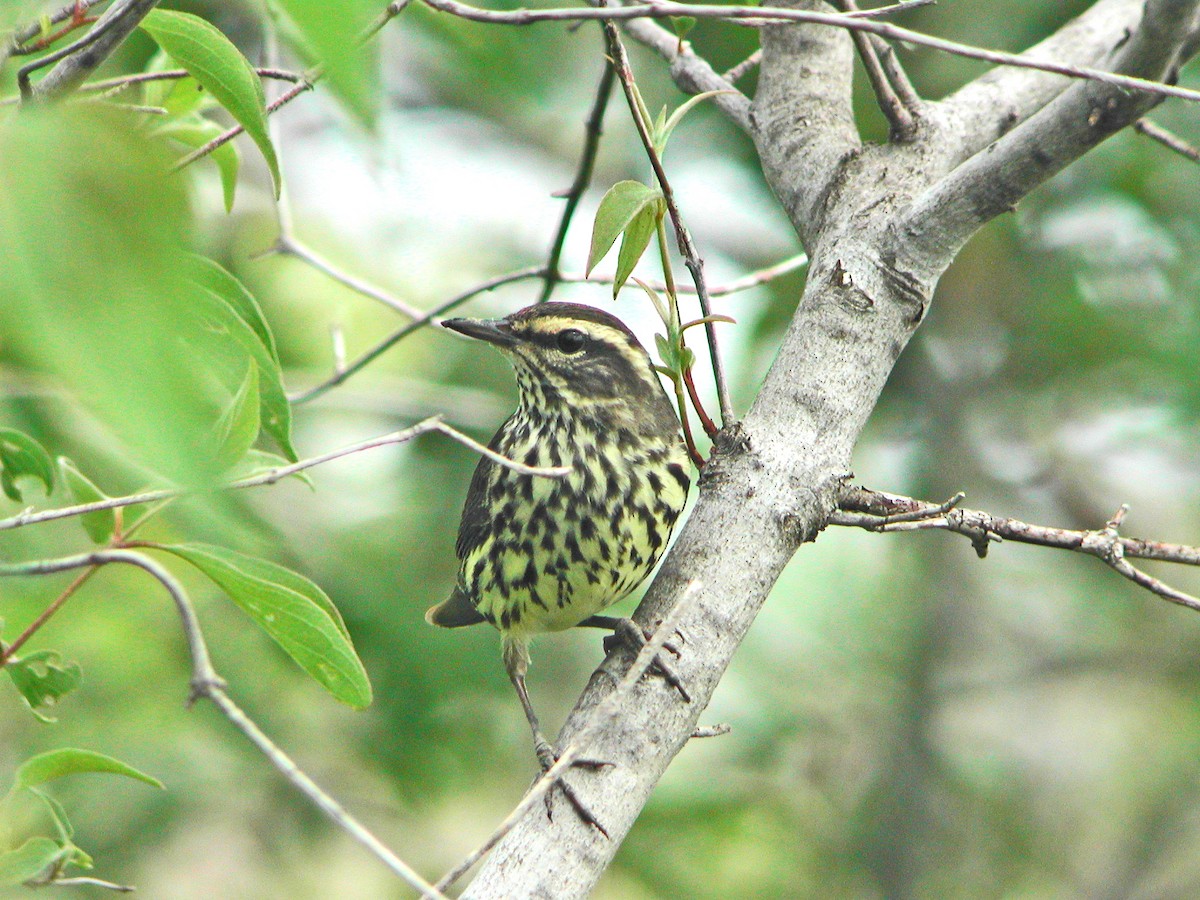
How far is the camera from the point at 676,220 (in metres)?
2.49

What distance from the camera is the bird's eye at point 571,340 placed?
3.97 metres

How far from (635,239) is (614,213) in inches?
7.3

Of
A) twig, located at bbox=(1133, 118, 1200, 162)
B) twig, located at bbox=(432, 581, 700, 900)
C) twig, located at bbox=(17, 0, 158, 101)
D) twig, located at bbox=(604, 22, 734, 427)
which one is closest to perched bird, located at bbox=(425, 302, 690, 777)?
twig, located at bbox=(604, 22, 734, 427)

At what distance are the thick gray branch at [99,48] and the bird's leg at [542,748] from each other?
134 centimetres

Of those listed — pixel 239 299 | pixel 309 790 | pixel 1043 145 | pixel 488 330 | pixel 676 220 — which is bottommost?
pixel 309 790

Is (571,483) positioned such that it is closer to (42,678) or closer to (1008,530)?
(1008,530)

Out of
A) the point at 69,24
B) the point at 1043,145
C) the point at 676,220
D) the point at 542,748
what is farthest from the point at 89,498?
the point at 1043,145

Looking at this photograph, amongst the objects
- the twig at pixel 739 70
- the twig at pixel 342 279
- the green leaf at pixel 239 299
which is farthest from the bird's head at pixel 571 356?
the green leaf at pixel 239 299

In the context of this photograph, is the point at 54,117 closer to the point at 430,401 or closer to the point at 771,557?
the point at 771,557

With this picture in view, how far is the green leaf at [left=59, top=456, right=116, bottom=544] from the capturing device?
91.1 inches

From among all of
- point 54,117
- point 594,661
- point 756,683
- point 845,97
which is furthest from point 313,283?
point 54,117

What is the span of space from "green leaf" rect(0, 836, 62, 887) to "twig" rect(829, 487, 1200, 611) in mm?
1631

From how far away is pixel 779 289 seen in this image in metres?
6.55

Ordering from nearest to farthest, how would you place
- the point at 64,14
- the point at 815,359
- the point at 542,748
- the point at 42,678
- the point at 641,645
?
the point at 64,14
the point at 42,678
the point at 641,645
the point at 815,359
the point at 542,748
